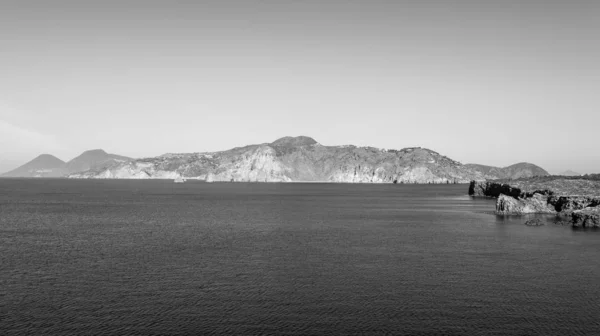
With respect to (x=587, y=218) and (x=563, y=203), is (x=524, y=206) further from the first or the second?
(x=587, y=218)

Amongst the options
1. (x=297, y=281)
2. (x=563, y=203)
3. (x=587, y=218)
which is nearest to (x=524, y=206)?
(x=563, y=203)

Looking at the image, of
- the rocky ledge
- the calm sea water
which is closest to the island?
the rocky ledge

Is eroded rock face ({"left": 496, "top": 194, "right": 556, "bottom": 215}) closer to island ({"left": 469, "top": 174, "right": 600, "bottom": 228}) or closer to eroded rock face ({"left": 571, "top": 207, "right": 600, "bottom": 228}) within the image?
island ({"left": 469, "top": 174, "right": 600, "bottom": 228})

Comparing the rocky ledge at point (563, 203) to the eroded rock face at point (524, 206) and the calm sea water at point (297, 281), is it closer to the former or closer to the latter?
the eroded rock face at point (524, 206)

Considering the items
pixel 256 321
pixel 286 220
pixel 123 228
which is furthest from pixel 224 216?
pixel 256 321

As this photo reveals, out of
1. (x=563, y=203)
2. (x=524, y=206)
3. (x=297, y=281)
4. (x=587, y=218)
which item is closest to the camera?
(x=297, y=281)

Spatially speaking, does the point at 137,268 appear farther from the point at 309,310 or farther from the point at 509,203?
the point at 509,203

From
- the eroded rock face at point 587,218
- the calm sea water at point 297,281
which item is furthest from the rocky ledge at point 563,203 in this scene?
the calm sea water at point 297,281
